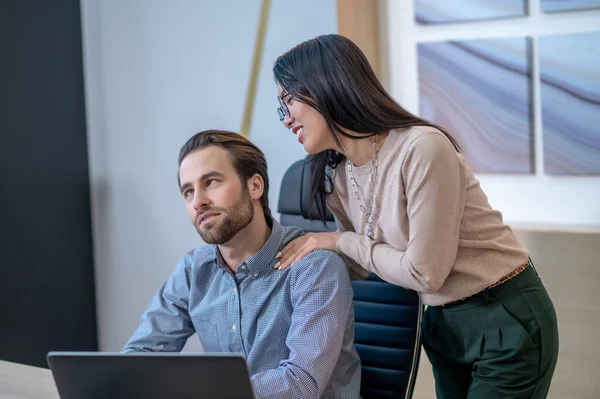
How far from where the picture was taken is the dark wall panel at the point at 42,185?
2846 mm

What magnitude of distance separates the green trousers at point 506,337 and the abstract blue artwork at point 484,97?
2.55ft

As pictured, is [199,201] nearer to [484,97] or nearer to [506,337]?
[506,337]

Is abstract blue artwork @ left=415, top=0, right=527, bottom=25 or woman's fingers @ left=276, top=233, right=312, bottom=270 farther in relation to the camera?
abstract blue artwork @ left=415, top=0, right=527, bottom=25

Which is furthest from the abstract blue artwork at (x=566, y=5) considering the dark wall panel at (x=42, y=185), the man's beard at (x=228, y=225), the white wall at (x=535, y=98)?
the dark wall panel at (x=42, y=185)

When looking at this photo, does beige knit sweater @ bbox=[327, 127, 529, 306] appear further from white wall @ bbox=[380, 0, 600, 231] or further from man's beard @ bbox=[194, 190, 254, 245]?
white wall @ bbox=[380, 0, 600, 231]

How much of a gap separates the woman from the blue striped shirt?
6cm

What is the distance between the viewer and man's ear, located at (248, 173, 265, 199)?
68.7 inches

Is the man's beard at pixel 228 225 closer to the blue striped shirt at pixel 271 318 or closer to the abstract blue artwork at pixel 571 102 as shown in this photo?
the blue striped shirt at pixel 271 318

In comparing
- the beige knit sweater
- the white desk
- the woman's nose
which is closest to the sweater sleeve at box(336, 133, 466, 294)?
the beige knit sweater

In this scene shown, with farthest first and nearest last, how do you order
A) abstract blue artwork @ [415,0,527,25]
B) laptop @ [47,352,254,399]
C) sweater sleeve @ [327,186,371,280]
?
abstract blue artwork @ [415,0,527,25] < sweater sleeve @ [327,186,371,280] < laptop @ [47,352,254,399]

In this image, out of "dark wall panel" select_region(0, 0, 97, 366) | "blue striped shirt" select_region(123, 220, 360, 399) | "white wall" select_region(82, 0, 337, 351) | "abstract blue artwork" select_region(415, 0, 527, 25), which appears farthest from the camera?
"dark wall panel" select_region(0, 0, 97, 366)

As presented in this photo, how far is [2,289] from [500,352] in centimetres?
192

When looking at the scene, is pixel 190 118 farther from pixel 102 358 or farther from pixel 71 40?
pixel 102 358

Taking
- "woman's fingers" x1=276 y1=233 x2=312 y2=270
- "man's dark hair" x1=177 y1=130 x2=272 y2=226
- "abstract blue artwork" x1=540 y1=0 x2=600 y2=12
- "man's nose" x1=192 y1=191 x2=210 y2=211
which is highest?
"abstract blue artwork" x1=540 y1=0 x2=600 y2=12
